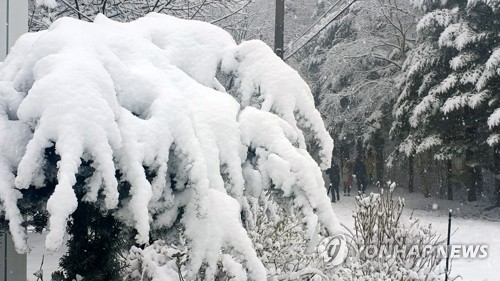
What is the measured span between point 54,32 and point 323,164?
5.74 feet

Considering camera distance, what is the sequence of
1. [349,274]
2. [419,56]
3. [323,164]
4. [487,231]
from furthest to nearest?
1. [419,56]
2. [487,231]
3. [349,274]
4. [323,164]

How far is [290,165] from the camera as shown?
2988 millimetres

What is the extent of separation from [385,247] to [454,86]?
14188 millimetres

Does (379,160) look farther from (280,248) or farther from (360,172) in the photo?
(280,248)

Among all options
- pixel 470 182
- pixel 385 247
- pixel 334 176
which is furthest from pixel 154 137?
pixel 470 182

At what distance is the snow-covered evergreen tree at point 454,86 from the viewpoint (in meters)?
18.1

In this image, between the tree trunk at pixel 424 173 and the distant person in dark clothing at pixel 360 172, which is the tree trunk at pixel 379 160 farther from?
the distant person in dark clothing at pixel 360 172

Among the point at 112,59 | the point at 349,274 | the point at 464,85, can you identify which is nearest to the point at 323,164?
the point at 112,59

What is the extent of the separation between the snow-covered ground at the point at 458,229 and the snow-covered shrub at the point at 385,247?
2.96m

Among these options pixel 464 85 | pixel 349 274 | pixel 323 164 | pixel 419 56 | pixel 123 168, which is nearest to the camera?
pixel 123 168

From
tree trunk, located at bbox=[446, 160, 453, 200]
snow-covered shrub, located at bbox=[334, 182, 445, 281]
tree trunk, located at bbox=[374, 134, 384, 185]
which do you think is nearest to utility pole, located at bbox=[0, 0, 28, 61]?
snow-covered shrub, located at bbox=[334, 182, 445, 281]

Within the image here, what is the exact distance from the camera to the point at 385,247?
5.72 meters

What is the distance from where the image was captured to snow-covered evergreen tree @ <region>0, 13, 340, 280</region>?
238 centimetres

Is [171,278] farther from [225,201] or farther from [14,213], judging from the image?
[14,213]
